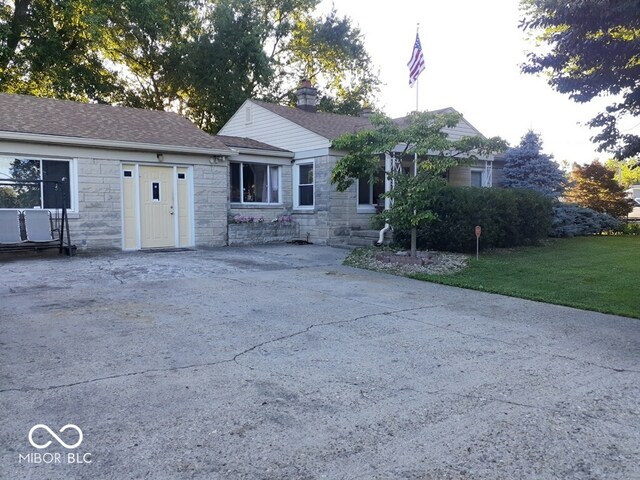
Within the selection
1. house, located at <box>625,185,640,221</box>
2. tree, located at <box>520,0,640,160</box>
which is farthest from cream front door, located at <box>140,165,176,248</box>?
house, located at <box>625,185,640,221</box>

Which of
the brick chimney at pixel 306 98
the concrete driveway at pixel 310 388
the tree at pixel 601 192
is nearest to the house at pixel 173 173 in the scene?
the brick chimney at pixel 306 98

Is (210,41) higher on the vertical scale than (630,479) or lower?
higher

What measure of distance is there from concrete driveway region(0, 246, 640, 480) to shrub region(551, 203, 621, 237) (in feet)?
39.7

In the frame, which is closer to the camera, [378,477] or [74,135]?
[378,477]

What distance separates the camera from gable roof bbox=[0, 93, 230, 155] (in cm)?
1197

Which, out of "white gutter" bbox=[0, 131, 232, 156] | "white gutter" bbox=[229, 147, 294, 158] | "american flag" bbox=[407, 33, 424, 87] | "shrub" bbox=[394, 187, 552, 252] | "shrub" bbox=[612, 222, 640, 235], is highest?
"american flag" bbox=[407, 33, 424, 87]

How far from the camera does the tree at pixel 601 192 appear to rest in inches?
863

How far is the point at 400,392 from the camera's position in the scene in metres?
3.81

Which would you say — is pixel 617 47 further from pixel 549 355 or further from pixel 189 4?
pixel 189 4

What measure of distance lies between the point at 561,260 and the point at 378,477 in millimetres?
10613

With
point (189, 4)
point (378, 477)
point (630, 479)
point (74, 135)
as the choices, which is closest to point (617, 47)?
point (630, 479)

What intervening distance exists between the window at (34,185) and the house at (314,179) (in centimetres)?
502

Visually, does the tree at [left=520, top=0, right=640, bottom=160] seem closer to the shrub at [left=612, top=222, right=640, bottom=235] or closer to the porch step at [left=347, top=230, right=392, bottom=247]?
the porch step at [left=347, top=230, right=392, bottom=247]

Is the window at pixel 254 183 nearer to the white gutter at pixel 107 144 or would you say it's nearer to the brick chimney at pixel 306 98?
the white gutter at pixel 107 144
